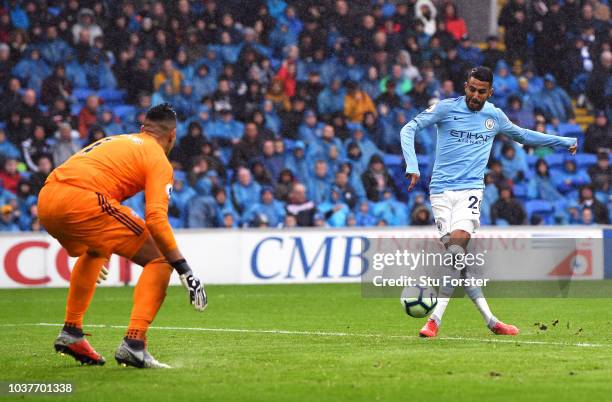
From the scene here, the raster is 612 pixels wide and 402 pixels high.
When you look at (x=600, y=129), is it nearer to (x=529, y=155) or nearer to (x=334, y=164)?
(x=529, y=155)

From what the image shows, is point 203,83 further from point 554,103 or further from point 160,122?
point 160,122

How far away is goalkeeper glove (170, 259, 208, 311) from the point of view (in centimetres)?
782

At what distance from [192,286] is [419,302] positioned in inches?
131

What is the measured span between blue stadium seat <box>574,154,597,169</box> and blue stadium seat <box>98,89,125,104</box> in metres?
9.25

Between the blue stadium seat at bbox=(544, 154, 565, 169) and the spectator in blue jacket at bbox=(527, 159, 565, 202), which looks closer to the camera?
the spectator in blue jacket at bbox=(527, 159, 565, 202)

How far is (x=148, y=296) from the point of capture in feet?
26.6

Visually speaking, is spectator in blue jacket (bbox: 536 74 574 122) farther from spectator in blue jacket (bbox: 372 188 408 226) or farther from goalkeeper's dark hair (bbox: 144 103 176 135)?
goalkeeper's dark hair (bbox: 144 103 176 135)

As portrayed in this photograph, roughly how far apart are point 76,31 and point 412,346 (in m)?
14.9

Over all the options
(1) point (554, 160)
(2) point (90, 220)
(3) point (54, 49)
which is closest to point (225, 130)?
(3) point (54, 49)

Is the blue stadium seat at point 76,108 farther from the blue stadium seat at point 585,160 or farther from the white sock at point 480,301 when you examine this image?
the white sock at point 480,301

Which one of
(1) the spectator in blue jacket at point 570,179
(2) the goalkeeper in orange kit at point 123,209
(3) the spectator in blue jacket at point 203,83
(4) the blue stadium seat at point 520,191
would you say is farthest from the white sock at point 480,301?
(1) the spectator in blue jacket at point 570,179

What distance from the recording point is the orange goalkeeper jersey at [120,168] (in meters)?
8.02

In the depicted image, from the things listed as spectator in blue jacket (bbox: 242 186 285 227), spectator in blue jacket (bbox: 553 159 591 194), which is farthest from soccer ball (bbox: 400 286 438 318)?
spectator in blue jacket (bbox: 553 159 591 194)

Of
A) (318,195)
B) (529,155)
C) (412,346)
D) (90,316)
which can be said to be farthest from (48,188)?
(529,155)
